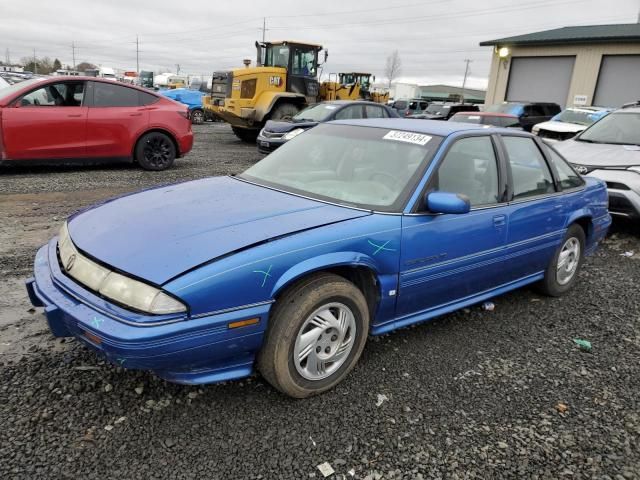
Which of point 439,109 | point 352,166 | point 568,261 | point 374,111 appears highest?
point 439,109

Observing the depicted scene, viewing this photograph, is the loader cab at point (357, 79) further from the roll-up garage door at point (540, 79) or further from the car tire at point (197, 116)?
the roll-up garage door at point (540, 79)

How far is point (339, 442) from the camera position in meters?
2.42

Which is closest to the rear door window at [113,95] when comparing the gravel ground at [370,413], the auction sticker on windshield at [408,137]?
the gravel ground at [370,413]

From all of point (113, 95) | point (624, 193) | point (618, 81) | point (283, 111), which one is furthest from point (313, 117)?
point (618, 81)

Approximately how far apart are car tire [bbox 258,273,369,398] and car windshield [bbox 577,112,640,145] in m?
6.36

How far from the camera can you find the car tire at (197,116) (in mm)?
21438

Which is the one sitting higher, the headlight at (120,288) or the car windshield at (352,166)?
the car windshield at (352,166)

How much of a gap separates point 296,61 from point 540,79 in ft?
42.7

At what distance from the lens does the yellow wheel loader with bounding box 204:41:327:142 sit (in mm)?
14344

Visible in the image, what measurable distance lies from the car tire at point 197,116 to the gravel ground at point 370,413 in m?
18.8

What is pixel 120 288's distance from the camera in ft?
7.47

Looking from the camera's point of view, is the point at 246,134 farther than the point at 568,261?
Yes

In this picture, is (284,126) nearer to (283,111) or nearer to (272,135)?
(272,135)

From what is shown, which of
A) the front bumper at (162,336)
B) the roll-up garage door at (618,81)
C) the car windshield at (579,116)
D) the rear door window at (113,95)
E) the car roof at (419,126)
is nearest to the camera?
the front bumper at (162,336)
